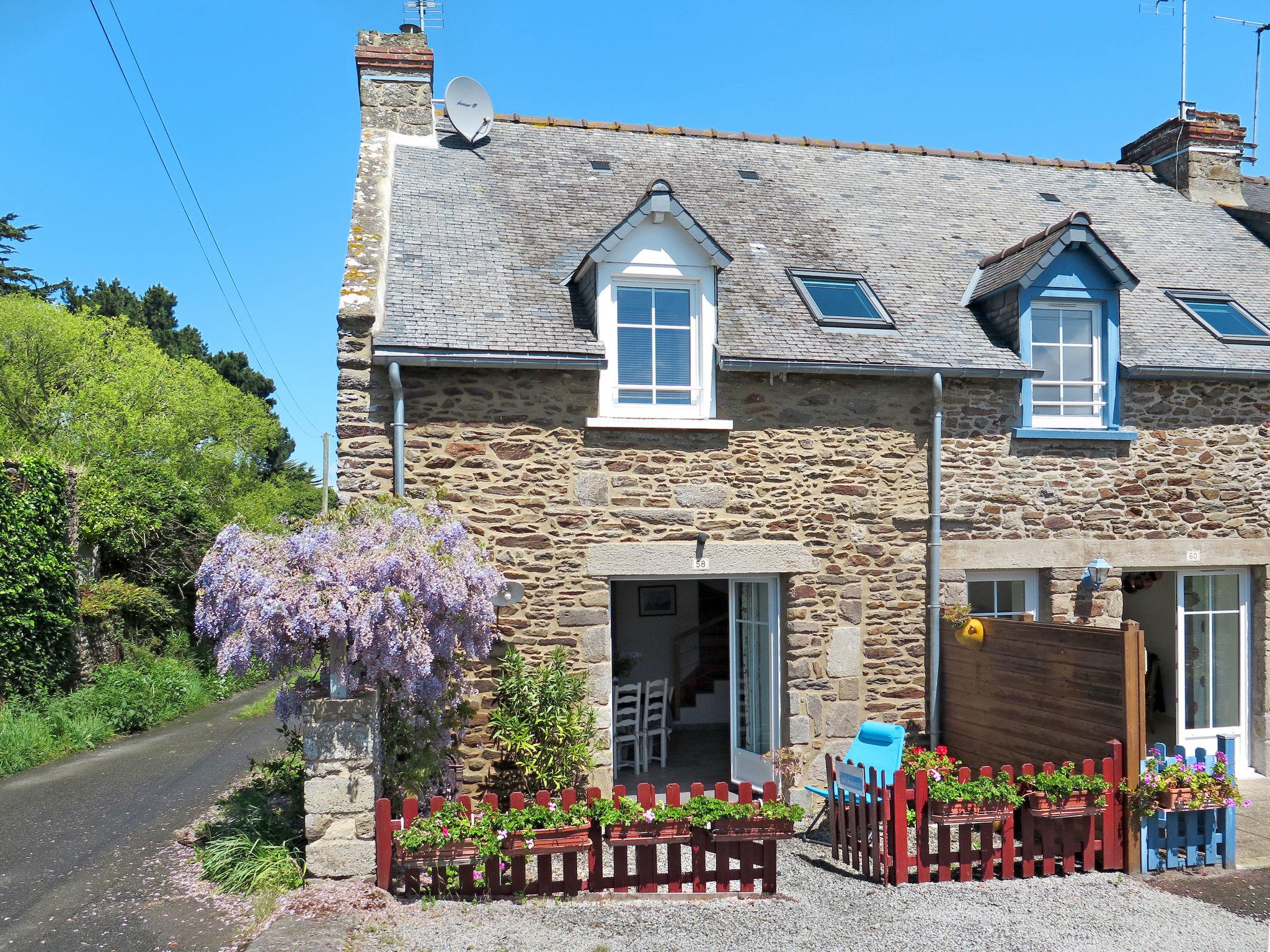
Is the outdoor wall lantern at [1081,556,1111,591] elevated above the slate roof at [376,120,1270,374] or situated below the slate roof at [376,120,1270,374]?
below

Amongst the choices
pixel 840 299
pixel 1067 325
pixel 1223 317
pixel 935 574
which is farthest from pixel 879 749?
pixel 1223 317

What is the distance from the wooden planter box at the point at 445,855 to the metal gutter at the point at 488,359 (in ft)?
12.4

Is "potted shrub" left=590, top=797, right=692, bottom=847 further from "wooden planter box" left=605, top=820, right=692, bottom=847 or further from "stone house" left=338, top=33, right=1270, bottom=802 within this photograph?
"stone house" left=338, top=33, right=1270, bottom=802

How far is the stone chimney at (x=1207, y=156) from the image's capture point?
1299 cm

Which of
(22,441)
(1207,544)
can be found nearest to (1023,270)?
(1207,544)

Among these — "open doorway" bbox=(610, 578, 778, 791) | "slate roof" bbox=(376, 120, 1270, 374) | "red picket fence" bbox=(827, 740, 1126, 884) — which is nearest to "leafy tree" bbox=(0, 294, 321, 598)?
"open doorway" bbox=(610, 578, 778, 791)

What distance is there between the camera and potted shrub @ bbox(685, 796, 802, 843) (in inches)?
240

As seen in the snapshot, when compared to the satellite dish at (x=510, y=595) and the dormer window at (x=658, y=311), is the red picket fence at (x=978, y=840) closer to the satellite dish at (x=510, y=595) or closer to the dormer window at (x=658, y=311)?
the satellite dish at (x=510, y=595)

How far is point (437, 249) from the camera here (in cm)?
916

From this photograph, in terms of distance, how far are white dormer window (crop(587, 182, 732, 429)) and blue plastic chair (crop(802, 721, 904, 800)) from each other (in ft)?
9.44

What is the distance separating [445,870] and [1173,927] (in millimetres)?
4594

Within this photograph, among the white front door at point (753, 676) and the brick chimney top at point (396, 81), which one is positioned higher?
the brick chimney top at point (396, 81)

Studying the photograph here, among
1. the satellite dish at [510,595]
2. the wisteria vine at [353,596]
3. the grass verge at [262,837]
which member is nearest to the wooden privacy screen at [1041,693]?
the satellite dish at [510,595]

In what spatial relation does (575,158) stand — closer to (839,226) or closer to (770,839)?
(839,226)
